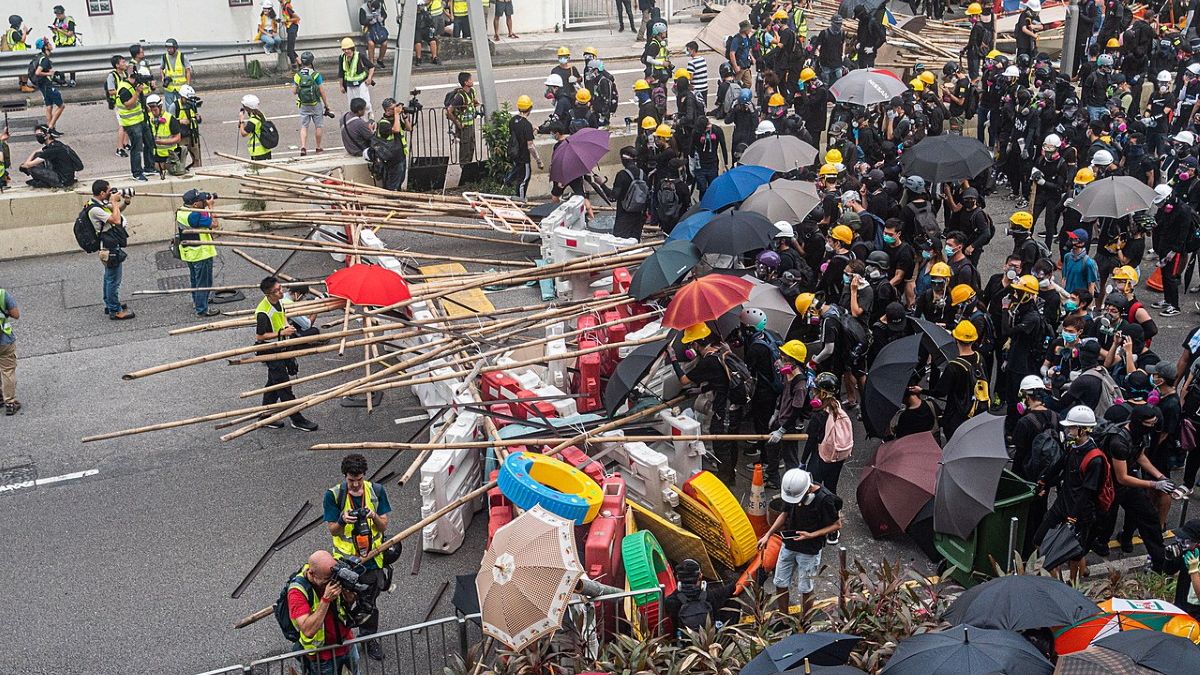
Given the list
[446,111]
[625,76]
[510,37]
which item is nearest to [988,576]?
[446,111]

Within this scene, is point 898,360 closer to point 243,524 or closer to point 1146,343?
point 1146,343

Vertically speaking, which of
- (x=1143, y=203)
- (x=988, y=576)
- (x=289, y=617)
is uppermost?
(x=1143, y=203)

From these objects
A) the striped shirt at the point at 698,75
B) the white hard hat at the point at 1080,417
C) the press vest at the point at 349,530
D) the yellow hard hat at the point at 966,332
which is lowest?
the press vest at the point at 349,530

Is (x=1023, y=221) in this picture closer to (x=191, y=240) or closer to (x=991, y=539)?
(x=991, y=539)

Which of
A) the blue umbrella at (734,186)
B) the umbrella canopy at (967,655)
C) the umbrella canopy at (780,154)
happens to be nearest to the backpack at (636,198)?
the blue umbrella at (734,186)

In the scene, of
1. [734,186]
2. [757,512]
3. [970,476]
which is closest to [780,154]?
[734,186]

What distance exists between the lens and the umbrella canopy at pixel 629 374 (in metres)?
11.1

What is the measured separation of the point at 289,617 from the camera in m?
8.54

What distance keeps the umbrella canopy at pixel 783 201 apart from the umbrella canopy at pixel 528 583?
260 inches

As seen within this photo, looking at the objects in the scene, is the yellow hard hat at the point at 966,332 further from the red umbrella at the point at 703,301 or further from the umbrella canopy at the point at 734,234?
the umbrella canopy at the point at 734,234

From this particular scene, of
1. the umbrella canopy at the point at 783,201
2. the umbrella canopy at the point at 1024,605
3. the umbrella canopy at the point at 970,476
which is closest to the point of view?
the umbrella canopy at the point at 1024,605

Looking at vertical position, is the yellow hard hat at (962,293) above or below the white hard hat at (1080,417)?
above

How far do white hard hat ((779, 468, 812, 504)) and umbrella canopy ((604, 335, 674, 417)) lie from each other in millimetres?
1964

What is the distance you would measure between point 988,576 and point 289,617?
16.9 ft
